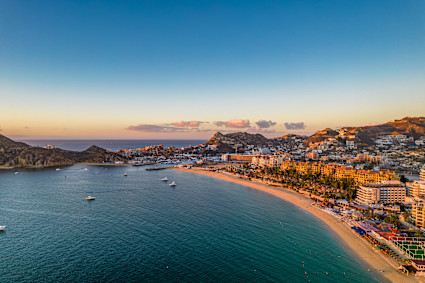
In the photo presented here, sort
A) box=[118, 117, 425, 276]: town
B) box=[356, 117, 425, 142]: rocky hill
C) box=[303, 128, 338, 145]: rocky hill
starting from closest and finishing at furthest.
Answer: box=[118, 117, 425, 276]: town, box=[356, 117, 425, 142]: rocky hill, box=[303, 128, 338, 145]: rocky hill

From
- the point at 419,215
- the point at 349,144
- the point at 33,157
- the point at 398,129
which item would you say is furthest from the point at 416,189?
the point at 398,129

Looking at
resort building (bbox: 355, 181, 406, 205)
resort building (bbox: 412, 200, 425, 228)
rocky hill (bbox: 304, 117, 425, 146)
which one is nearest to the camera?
resort building (bbox: 412, 200, 425, 228)

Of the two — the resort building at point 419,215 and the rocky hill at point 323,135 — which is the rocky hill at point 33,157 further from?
the rocky hill at point 323,135

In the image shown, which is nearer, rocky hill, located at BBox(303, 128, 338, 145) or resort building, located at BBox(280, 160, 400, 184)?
resort building, located at BBox(280, 160, 400, 184)

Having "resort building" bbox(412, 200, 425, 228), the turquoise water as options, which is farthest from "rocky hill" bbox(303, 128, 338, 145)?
"resort building" bbox(412, 200, 425, 228)

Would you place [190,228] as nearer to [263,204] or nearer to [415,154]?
[263,204]

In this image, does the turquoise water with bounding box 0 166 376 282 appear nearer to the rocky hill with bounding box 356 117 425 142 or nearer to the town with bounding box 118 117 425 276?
the town with bounding box 118 117 425 276

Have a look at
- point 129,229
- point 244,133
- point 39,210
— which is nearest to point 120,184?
point 39,210

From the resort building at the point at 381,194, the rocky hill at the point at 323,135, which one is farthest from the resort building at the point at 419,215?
the rocky hill at the point at 323,135
